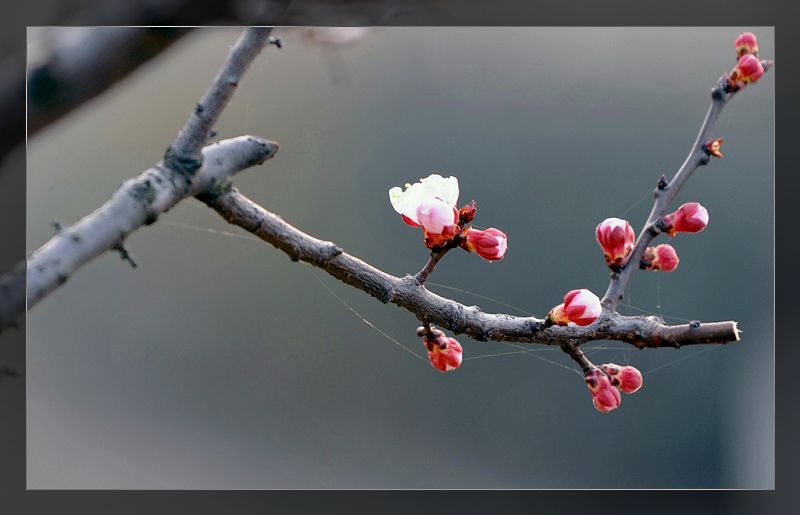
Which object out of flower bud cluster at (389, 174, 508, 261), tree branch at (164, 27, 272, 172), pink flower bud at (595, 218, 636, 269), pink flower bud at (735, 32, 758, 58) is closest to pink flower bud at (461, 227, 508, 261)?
flower bud cluster at (389, 174, 508, 261)

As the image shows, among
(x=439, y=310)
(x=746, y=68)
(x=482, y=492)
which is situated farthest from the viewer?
(x=482, y=492)

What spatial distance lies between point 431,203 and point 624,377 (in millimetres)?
291

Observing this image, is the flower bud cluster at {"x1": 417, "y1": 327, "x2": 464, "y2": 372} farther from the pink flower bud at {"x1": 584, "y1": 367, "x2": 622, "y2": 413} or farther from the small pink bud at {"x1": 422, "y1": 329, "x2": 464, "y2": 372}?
the pink flower bud at {"x1": 584, "y1": 367, "x2": 622, "y2": 413}

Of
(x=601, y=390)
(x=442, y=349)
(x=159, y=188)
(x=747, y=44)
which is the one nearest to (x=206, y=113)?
(x=159, y=188)

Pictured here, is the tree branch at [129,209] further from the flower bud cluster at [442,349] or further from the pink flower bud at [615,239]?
the pink flower bud at [615,239]

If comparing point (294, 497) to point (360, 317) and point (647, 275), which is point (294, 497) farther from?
point (647, 275)

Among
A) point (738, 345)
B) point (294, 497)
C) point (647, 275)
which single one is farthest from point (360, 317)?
point (738, 345)

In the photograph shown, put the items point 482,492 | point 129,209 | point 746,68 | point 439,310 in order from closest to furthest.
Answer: point 129,209, point 439,310, point 746,68, point 482,492

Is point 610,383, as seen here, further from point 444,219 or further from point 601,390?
point 444,219

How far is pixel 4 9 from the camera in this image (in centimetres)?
94

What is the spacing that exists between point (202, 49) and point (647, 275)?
2.54ft

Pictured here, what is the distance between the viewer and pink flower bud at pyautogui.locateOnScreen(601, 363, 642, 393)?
0.73 m

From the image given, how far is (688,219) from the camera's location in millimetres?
727

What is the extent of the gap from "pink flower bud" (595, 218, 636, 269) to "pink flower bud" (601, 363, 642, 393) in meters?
0.11
